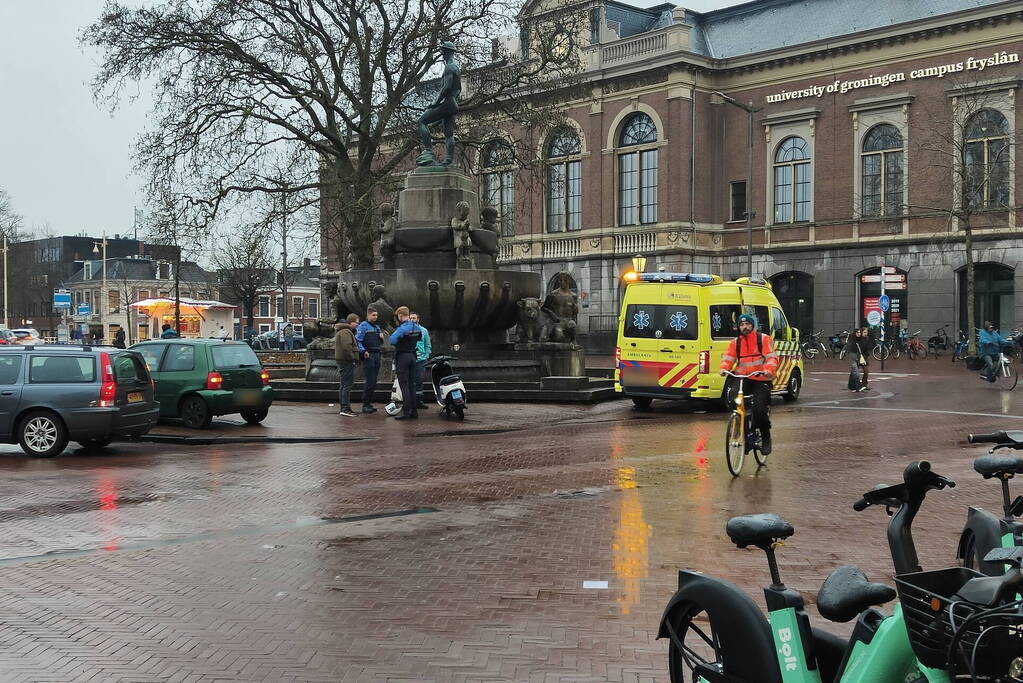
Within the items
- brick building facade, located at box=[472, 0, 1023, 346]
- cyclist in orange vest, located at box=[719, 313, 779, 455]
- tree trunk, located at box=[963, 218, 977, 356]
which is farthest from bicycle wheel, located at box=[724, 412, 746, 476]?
tree trunk, located at box=[963, 218, 977, 356]

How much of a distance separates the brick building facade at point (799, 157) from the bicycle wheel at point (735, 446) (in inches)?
966

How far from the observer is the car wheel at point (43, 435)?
13242 mm

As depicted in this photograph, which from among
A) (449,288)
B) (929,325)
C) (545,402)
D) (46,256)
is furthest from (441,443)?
(46,256)

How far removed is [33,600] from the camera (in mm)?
6078

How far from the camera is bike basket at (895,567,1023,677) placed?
7.61 ft

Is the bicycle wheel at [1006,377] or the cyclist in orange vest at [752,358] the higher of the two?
the cyclist in orange vest at [752,358]

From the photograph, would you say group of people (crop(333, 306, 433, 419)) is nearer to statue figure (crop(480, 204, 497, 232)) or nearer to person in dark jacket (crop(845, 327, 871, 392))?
statue figure (crop(480, 204, 497, 232))

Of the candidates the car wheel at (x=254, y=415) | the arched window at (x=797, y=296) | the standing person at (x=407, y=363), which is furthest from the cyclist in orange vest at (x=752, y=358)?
the arched window at (x=797, y=296)

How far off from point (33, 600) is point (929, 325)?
41124mm

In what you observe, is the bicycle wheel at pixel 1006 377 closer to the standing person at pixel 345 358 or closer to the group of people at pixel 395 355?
the group of people at pixel 395 355

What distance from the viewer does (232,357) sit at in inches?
659

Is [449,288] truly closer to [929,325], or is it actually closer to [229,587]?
[229,587]

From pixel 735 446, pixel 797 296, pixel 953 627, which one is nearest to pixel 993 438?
pixel 953 627

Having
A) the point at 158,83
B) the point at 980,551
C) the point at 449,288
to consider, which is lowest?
the point at 980,551
